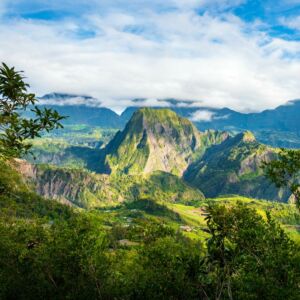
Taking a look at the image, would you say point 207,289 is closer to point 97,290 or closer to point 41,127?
point 97,290

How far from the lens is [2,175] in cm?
3984

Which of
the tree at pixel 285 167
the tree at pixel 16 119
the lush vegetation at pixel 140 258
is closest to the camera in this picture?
the tree at pixel 16 119

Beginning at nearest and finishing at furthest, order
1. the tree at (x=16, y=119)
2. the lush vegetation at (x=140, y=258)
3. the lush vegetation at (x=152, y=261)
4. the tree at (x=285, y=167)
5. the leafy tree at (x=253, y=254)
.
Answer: the tree at (x=16, y=119) → the lush vegetation at (x=140, y=258) → the leafy tree at (x=253, y=254) → the lush vegetation at (x=152, y=261) → the tree at (x=285, y=167)

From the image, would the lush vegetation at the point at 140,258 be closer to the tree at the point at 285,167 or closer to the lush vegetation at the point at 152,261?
the lush vegetation at the point at 152,261

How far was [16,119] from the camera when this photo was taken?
31906mm

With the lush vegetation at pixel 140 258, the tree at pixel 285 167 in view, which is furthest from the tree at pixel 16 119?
the tree at pixel 285 167

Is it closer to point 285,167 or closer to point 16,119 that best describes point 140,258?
point 285,167

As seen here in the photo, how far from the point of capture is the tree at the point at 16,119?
103 ft

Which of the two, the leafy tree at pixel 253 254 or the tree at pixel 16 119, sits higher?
the tree at pixel 16 119

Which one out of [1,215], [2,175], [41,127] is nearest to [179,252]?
[1,215]

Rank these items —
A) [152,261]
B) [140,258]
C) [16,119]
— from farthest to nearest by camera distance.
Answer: [140,258], [152,261], [16,119]

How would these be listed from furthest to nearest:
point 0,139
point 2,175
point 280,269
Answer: point 280,269 → point 2,175 → point 0,139

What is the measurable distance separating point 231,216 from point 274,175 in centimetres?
777

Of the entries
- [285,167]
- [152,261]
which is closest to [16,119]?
[285,167]
